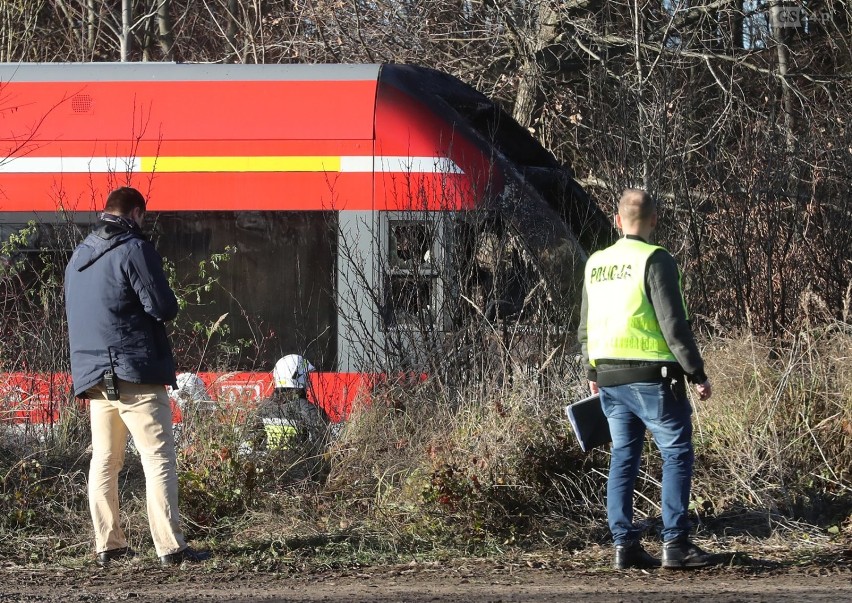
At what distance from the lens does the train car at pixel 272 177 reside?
25.9 ft

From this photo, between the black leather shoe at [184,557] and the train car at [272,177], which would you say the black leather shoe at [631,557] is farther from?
the train car at [272,177]

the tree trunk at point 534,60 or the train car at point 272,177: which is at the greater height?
the tree trunk at point 534,60

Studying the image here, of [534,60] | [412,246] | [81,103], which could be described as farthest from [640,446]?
[534,60]

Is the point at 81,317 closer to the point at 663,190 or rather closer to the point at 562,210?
the point at 562,210

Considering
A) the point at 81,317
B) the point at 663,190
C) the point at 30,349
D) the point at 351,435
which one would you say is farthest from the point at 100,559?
the point at 663,190

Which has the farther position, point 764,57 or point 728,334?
point 764,57

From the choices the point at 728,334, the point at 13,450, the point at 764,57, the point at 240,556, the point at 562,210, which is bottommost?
the point at 240,556

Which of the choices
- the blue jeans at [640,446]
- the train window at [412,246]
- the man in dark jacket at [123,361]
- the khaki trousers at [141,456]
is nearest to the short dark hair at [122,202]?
Result: the man in dark jacket at [123,361]

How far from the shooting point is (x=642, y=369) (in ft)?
17.0

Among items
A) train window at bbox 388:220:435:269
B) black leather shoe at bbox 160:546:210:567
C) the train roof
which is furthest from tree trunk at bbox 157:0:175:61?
black leather shoe at bbox 160:546:210:567

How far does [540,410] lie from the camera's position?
6.44m

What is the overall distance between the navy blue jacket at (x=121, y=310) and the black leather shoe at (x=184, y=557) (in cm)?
89

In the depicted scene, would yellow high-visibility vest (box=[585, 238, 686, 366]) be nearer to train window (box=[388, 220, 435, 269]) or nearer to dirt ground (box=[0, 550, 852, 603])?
dirt ground (box=[0, 550, 852, 603])

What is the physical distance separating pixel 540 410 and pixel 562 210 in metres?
2.15
